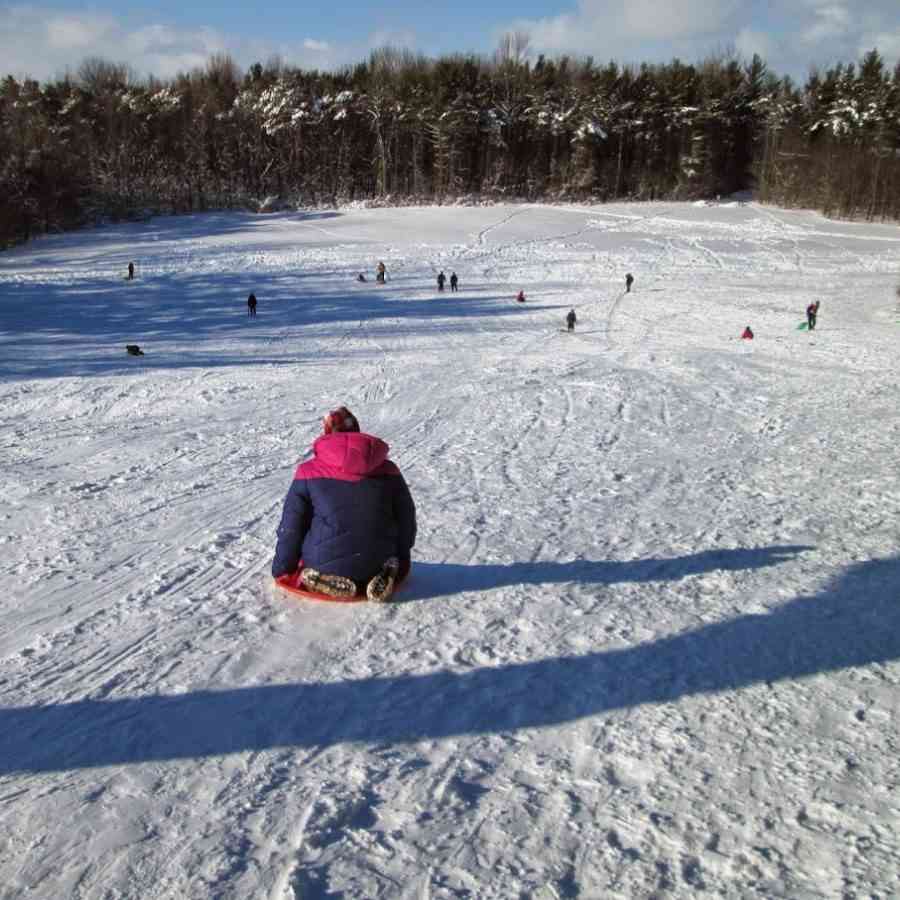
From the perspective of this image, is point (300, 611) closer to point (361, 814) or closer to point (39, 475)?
point (361, 814)

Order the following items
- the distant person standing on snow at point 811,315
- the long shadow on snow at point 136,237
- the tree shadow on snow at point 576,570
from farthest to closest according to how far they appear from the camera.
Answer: the long shadow on snow at point 136,237, the distant person standing on snow at point 811,315, the tree shadow on snow at point 576,570

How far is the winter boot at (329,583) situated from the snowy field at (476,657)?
116 mm

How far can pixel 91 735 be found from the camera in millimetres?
3736

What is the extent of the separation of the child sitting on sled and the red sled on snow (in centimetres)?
3

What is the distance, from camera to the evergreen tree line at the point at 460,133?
64.6 m

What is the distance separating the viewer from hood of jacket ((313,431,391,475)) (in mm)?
4961

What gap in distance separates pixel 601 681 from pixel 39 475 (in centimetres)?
778

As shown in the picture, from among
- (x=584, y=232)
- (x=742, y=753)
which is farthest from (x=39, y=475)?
(x=584, y=232)

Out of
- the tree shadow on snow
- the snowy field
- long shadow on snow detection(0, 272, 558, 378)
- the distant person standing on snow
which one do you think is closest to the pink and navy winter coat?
the snowy field

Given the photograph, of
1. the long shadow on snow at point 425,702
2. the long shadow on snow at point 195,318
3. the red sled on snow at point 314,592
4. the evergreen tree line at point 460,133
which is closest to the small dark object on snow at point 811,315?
the long shadow on snow at point 195,318

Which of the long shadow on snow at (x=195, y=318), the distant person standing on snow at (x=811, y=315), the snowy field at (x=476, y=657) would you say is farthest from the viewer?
the distant person standing on snow at (x=811, y=315)

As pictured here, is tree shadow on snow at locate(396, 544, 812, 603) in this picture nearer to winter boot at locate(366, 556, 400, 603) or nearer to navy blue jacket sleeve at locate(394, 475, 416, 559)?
winter boot at locate(366, 556, 400, 603)

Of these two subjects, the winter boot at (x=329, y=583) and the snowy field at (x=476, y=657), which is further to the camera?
the winter boot at (x=329, y=583)

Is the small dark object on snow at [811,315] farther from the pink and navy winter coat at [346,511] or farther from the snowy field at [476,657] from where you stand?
the pink and navy winter coat at [346,511]
